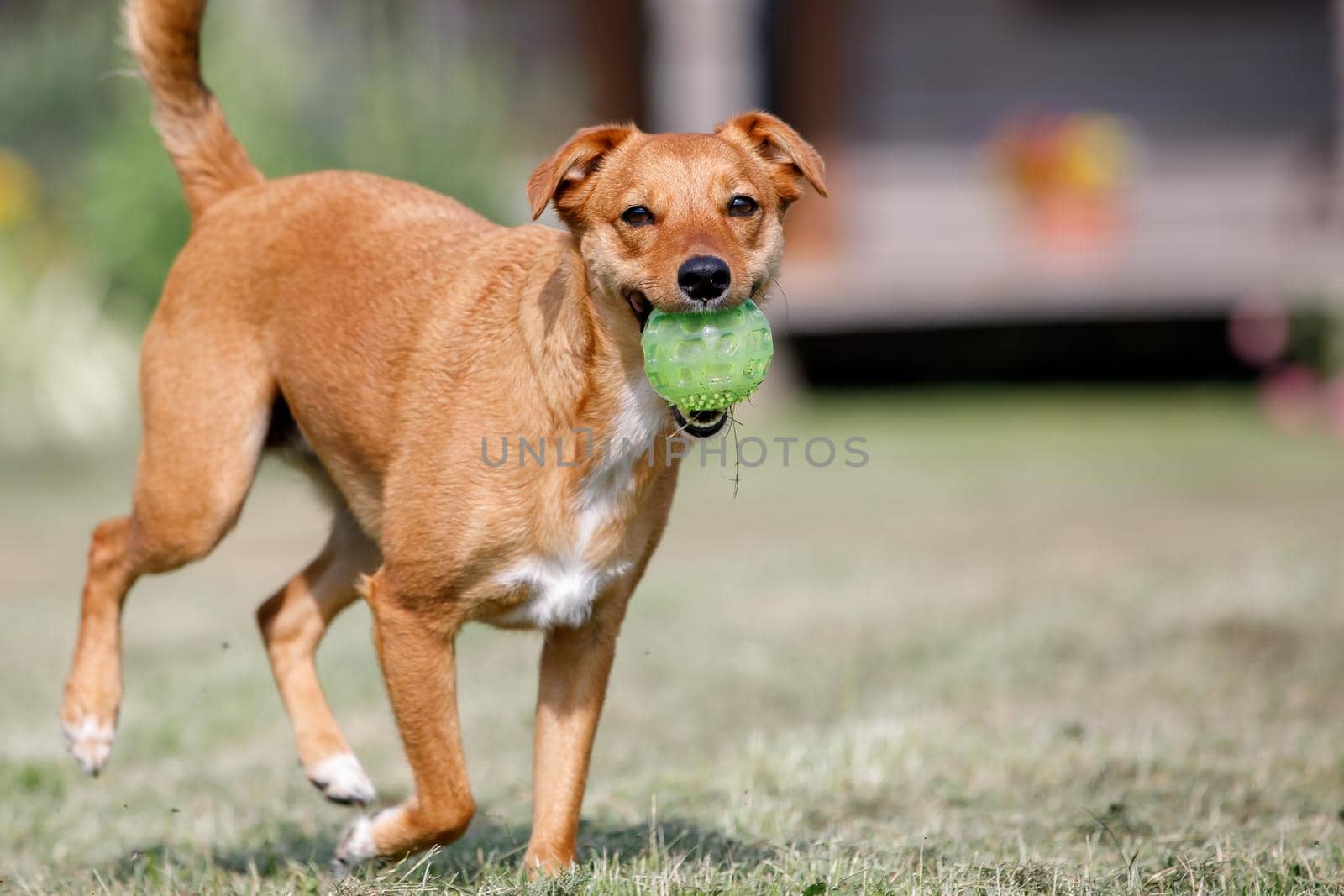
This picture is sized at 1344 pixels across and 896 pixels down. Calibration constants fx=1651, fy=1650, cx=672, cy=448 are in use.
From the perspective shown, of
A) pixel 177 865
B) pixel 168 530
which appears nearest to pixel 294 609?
pixel 168 530

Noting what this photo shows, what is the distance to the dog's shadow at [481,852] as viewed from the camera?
4.17m

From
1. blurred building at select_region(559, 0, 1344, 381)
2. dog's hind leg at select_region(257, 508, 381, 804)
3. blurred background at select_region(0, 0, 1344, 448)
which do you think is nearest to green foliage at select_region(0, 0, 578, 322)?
blurred background at select_region(0, 0, 1344, 448)

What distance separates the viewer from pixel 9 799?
205 inches

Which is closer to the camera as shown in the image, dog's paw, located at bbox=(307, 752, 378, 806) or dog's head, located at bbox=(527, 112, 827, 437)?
dog's head, located at bbox=(527, 112, 827, 437)

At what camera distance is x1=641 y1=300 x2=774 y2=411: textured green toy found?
12.5 feet

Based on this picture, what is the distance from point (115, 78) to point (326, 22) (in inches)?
71.8

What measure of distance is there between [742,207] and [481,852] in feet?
5.88

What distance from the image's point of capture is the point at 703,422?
3.95 m

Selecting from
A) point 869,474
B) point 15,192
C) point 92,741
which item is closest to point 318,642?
point 92,741

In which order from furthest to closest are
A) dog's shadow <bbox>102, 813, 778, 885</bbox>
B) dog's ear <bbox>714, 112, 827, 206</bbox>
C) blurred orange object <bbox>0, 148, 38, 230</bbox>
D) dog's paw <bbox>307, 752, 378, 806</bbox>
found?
blurred orange object <bbox>0, 148, 38, 230</bbox>, dog's paw <bbox>307, 752, 378, 806</bbox>, dog's ear <bbox>714, 112, 827, 206</bbox>, dog's shadow <bbox>102, 813, 778, 885</bbox>

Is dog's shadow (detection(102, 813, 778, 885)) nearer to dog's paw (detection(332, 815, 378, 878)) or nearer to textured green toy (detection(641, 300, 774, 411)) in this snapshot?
dog's paw (detection(332, 815, 378, 878))

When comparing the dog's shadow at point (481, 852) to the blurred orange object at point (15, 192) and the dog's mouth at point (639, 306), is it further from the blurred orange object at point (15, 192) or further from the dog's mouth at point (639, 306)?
the blurred orange object at point (15, 192)

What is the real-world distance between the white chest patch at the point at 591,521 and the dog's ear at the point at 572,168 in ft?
1.70

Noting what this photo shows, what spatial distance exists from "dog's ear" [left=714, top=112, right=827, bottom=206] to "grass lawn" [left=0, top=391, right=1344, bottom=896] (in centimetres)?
173
